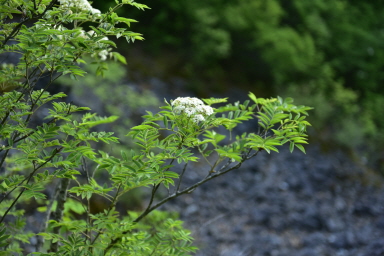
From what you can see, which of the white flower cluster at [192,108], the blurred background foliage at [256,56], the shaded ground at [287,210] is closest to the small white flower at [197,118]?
the white flower cluster at [192,108]

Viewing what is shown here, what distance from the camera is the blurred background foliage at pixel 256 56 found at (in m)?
7.29

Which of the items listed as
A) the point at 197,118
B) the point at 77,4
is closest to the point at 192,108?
the point at 197,118

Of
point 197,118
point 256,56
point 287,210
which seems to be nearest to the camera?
point 197,118

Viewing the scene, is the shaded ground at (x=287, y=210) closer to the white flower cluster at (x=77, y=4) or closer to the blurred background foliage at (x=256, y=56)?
the blurred background foliage at (x=256, y=56)

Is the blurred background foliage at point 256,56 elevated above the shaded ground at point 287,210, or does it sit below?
above

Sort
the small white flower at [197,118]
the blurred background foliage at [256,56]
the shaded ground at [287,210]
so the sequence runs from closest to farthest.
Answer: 1. the small white flower at [197,118]
2. the shaded ground at [287,210]
3. the blurred background foliage at [256,56]

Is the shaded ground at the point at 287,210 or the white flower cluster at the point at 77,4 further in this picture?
the shaded ground at the point at 287,210

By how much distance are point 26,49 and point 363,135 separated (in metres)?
7.82

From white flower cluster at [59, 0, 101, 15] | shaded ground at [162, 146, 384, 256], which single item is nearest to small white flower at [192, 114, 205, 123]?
white flower cluster at [59, 0, 101, 15]

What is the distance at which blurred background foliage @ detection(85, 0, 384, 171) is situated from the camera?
7285 mm

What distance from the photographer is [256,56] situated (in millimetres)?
7770

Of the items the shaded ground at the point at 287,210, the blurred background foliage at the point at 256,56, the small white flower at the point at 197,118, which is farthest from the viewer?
the blurred background foliage at the point at 256,56

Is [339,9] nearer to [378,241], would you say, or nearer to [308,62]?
[308,62]

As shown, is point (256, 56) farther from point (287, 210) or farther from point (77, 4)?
point (77, 4)
